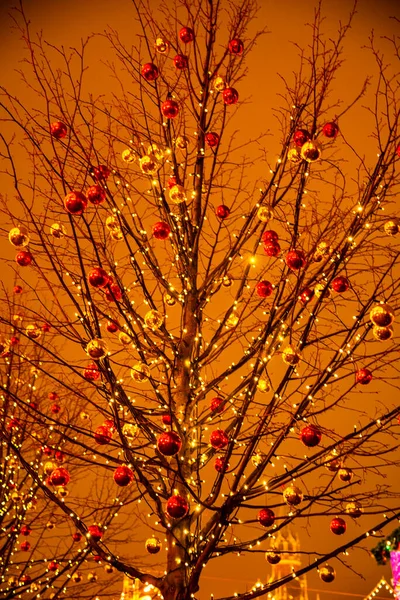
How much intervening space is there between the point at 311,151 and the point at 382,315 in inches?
37.4

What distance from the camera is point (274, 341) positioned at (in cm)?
282

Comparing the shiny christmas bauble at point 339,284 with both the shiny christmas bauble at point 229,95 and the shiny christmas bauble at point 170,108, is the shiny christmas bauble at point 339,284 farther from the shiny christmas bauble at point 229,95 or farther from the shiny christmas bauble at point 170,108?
the shiny christmas bauble at point 170,108

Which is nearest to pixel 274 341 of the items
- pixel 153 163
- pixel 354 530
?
pixel 153 163

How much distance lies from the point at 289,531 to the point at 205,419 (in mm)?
10333

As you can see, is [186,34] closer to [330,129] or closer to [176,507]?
[330,129]

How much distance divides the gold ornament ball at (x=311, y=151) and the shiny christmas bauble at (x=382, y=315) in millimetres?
871

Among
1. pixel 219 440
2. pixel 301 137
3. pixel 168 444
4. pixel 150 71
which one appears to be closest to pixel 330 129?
pixel 301 137

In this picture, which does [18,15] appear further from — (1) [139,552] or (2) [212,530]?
(1) [139,552]

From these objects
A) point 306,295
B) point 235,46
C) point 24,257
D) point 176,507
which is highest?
point 235,46

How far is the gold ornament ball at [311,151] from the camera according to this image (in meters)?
2.95

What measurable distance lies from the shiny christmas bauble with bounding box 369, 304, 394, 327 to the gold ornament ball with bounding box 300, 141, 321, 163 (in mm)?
871

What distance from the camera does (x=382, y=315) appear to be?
2.68m

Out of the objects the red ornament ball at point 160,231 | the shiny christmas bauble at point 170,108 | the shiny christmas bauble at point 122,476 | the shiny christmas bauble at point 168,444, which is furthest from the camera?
the shiny christmas bauble at point 170,108

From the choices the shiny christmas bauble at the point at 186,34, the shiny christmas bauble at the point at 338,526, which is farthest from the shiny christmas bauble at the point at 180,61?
the shiny christmas bauble at the point at 338,526
